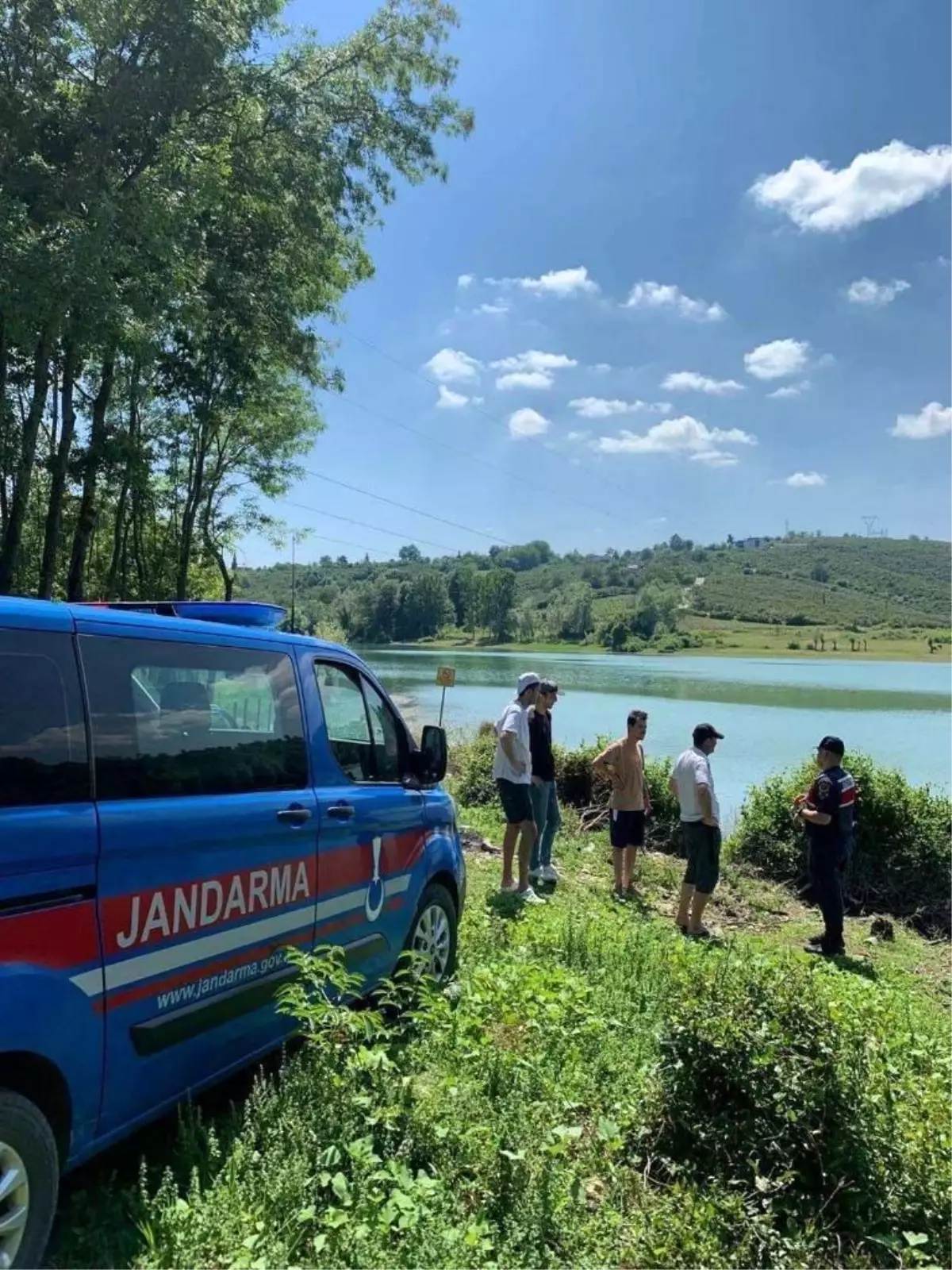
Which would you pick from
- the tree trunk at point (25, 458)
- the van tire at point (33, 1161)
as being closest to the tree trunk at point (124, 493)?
the tree trunk at point (25, 458)

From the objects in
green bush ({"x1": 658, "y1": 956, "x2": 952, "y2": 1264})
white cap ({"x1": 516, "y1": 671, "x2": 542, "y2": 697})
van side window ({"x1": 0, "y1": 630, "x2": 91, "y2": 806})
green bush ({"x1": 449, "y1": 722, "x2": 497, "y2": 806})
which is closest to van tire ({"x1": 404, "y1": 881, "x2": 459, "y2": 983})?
green bush ({"x1": 658, "y1": 956, "x2": 952, "y2": 1264})

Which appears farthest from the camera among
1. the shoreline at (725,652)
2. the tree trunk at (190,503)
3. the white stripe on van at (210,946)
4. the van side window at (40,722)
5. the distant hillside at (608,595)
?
the distant hillside at (608,595)

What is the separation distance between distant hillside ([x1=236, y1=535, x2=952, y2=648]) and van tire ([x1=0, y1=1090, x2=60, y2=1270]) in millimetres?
77065

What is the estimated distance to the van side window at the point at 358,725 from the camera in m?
4.10

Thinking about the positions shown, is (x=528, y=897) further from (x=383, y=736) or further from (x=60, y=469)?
(x=60, y=469)

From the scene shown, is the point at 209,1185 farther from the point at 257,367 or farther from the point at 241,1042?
the point at 257,367

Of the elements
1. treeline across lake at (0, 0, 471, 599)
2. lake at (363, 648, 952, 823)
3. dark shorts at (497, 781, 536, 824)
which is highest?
treeline across lake at (0, 0, 471, 599)

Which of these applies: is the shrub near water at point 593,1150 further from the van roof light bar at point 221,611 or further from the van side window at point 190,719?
the van roof light bar at point 221,611

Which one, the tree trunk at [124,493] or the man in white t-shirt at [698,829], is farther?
the tree trunk at [124,493]

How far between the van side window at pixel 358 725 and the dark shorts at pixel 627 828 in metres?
4.70

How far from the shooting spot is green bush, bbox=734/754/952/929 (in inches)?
391

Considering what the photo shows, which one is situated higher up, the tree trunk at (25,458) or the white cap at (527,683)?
the tree trunk at (25,458)

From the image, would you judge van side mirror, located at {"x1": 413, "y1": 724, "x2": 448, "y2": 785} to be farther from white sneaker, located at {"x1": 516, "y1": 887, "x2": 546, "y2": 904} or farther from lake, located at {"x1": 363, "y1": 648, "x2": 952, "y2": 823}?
lake, located at {"x1": 363, "y1": 648, "x2": 952, "y2": 823}

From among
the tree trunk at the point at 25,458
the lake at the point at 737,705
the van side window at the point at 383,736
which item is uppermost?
the tree trunk at the point at 25,458
